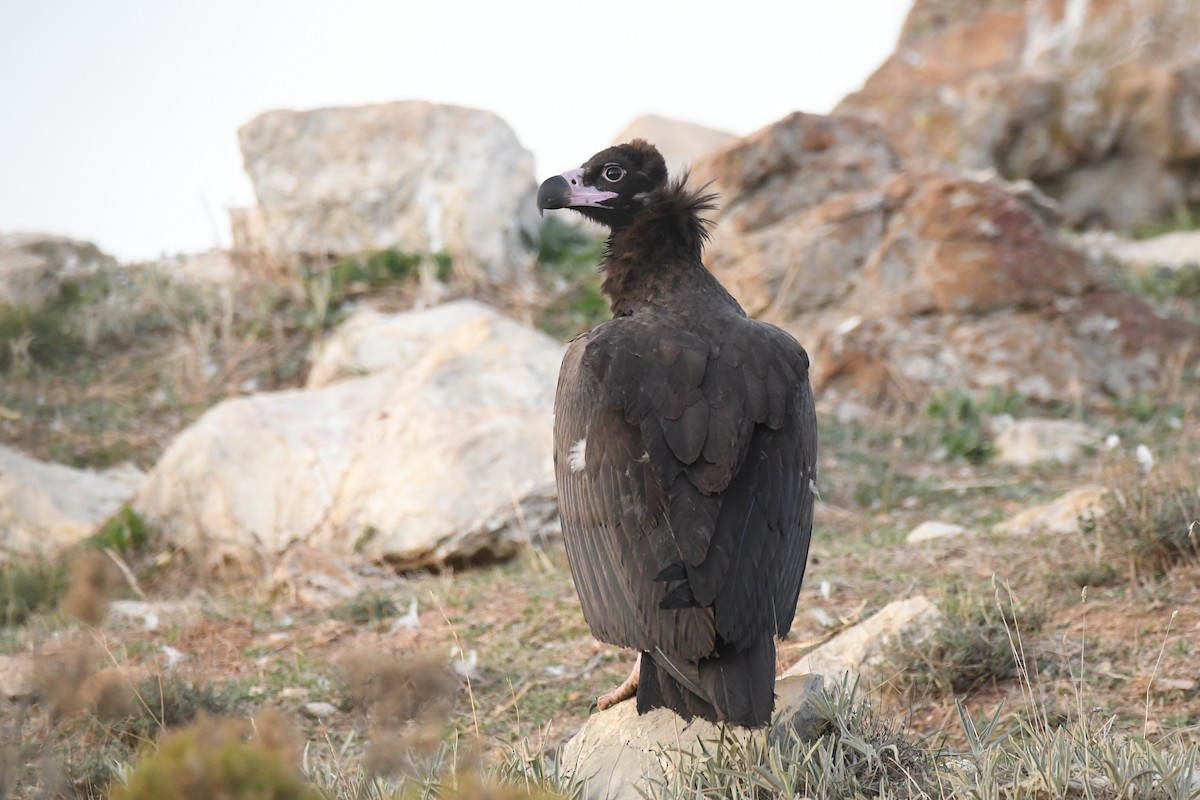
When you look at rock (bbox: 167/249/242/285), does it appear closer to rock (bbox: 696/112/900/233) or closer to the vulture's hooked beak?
rock (bbox: 696/112/900/233)

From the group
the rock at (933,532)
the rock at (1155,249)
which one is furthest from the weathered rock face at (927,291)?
the rock at (933,532)

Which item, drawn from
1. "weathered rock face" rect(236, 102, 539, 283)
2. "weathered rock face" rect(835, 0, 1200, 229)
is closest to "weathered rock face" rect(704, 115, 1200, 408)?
"weathered rock face" rect(236, 102, 539, 283)

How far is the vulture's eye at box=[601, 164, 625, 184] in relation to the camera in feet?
14.6

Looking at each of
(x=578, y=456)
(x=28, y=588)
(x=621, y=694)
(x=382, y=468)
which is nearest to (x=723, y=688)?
(x=621, y=694)

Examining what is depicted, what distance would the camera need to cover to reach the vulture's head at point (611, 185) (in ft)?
14.5

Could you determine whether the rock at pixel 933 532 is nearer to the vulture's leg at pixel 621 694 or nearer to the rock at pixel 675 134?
the vulture's leg at pixel 621 694

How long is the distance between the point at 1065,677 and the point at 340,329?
7160 millimetres

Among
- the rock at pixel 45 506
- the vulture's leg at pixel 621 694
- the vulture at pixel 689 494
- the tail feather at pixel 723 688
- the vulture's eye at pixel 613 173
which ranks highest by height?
the vulture's eye at pixel 613 173

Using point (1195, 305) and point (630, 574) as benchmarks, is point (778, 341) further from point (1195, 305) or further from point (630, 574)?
point (1195, 305)

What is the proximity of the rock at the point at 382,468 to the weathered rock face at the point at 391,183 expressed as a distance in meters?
3.43

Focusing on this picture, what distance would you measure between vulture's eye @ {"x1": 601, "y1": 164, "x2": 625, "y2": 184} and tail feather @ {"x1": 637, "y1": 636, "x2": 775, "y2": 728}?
2.04 metres

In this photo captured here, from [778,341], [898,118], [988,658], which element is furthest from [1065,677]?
[898,118]

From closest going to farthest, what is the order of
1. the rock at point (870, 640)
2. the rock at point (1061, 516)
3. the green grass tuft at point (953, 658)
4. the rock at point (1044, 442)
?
1. the green grass tuft at point (953, 658)
2. the rock at point (870, 640)
3. the rock at point (1061, 516)
4. the rock at point (1044, 442)

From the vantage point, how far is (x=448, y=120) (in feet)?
41.5
